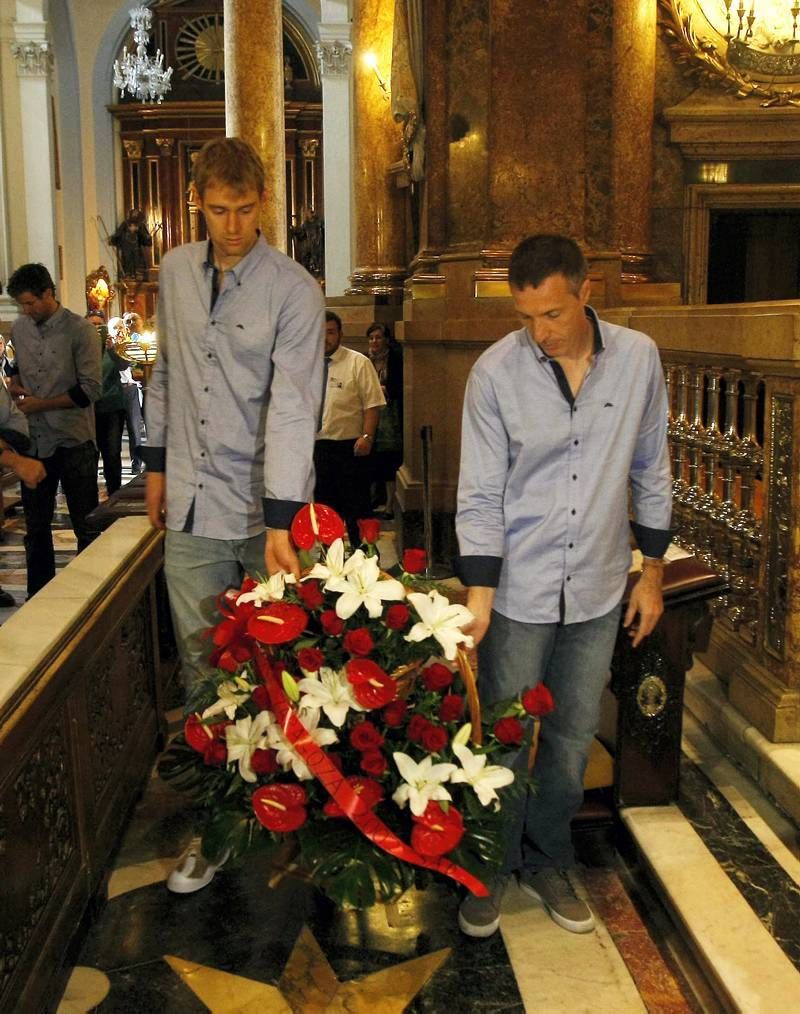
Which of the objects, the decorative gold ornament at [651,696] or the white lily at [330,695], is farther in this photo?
the decorative gold ornament at [651,696]

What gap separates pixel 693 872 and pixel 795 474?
124 centimetres

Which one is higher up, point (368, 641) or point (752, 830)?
point (368, 641)

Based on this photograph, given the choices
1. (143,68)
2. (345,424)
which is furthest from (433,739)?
(143,68)

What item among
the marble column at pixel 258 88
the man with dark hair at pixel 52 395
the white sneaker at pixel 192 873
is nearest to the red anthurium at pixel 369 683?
the white sneaker at pixel 192 873

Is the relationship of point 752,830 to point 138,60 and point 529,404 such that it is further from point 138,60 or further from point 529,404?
point 138,60

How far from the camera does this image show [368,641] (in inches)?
101

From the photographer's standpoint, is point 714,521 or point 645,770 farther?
point 714,521

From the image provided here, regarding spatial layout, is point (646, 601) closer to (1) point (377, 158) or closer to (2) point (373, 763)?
(2) point (373, 763)

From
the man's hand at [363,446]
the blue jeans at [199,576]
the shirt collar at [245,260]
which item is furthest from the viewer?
the man's hand at [363,446]

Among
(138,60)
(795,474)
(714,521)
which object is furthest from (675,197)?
(138,60)

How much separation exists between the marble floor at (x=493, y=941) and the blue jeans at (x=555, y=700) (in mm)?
Result: 208

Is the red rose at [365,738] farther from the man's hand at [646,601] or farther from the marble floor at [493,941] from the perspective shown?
the man's hand at [646,601]

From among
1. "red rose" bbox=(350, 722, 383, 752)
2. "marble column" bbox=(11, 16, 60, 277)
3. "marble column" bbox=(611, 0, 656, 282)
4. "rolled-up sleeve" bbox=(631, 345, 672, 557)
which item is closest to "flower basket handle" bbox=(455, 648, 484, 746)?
"red rose" bbox=(350, 722, 383, 752)

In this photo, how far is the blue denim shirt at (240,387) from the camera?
3.00 metres
